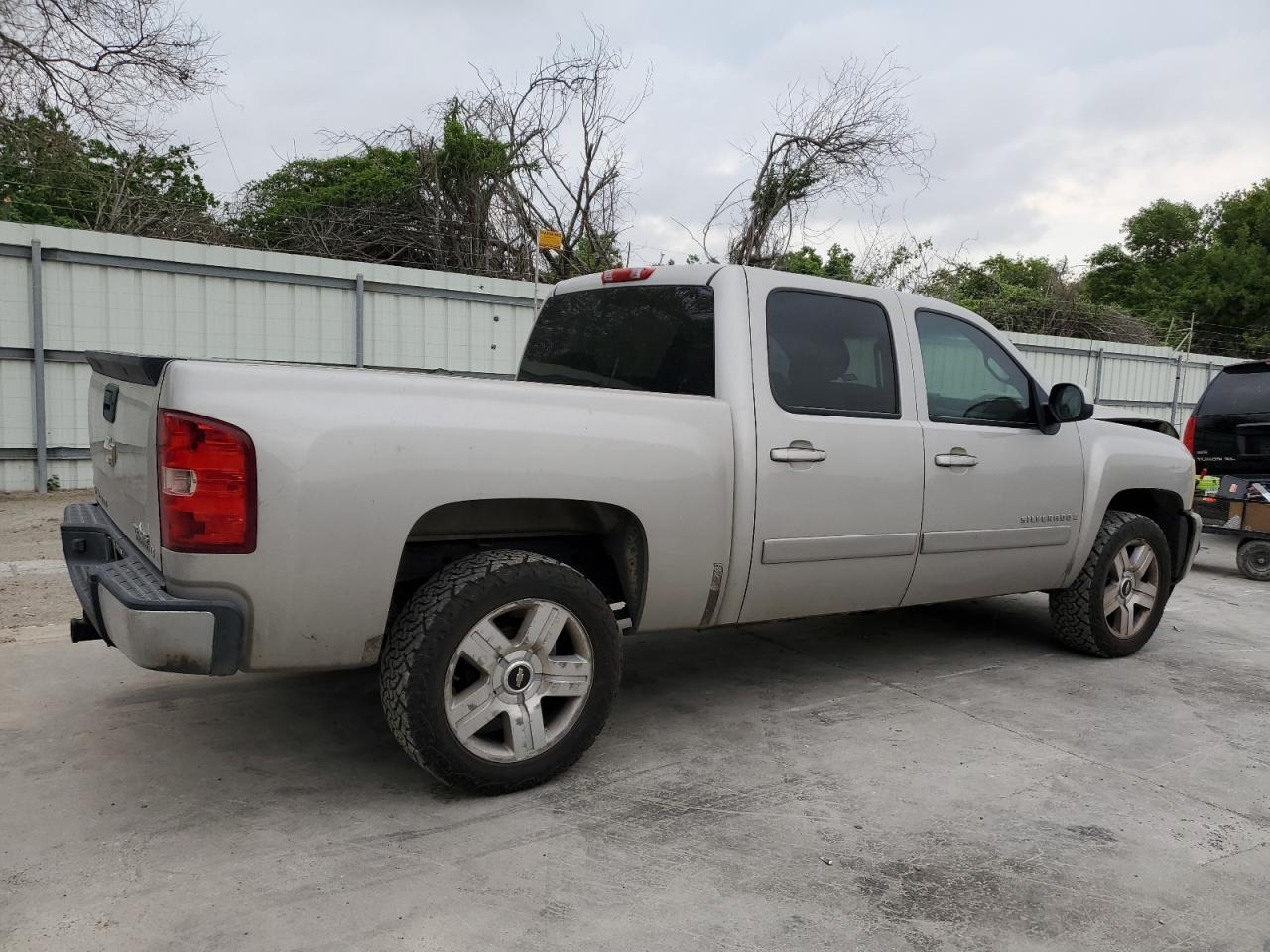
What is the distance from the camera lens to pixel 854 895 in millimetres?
2611

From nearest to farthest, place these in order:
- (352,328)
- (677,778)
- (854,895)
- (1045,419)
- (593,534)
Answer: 1. (854,895)
2. (677,778)
3. (593,534)
4. (1045,419)
5. (352,328)

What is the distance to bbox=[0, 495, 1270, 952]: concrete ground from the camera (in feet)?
8.03

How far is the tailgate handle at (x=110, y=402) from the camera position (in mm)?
3223

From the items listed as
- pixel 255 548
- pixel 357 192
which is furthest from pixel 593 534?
pixel 357 192

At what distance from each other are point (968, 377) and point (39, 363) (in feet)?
26.6

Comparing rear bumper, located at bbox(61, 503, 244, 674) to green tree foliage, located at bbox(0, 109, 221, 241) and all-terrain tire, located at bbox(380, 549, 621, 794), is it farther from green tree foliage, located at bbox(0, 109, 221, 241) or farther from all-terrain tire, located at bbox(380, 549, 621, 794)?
green tree foliage, located at bbox(0, 109, 221, 241)

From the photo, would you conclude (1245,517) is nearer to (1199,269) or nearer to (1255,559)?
(1255,559)

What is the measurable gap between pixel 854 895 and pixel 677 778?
0.89m

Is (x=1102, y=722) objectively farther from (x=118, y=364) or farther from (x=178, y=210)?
(x=178, y=210)

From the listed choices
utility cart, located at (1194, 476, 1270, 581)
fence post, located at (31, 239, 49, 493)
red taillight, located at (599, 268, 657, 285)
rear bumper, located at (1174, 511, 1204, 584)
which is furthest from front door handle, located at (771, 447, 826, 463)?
fence post, located at (31, 239, 49, 493)

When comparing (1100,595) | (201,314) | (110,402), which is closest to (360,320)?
(201,314)

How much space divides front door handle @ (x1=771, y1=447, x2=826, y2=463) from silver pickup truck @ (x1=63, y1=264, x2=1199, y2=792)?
0.04 ft

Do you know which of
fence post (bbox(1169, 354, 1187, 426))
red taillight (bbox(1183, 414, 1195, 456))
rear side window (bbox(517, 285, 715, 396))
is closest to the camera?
rear side window (bbox(517, 285, 715, 396))

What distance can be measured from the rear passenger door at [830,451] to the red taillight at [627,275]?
1.71 ft
